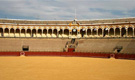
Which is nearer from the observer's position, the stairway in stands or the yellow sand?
the yellow sand

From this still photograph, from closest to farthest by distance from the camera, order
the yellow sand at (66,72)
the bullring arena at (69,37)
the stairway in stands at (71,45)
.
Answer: the yellow sand at (66,72) < the bullring arena at (69,37) < the stairway in stands at (71,45)

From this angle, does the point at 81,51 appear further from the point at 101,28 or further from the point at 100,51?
the point at 101,28

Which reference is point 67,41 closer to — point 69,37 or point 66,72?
point 69,37

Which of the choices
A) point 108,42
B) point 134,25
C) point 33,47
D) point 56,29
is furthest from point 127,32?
point 33,47

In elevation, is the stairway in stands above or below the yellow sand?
below

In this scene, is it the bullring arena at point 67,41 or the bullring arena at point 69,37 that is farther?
the bullring arena at point 69,37

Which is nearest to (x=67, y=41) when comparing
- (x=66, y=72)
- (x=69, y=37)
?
(x=69, y=37)

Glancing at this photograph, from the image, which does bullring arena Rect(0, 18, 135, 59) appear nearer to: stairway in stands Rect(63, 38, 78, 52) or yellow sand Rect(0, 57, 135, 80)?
stairway in stands Rect(63, 38, 78, 52)

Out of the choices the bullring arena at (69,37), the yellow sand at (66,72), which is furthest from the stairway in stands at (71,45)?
the yellow sand at (66,72)

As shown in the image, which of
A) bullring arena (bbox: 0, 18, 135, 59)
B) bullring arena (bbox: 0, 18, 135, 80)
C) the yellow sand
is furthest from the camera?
bullring arena (bbox: 0, 18, 135, 59)

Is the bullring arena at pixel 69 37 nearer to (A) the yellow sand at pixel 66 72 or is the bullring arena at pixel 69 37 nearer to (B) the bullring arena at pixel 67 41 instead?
(B) the bullring arena at pixel 67 41

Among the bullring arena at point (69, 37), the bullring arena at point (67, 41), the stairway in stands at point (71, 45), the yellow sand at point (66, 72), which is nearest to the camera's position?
the yellow sand at point (66, 72)

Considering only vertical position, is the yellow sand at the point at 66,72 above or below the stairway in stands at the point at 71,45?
above

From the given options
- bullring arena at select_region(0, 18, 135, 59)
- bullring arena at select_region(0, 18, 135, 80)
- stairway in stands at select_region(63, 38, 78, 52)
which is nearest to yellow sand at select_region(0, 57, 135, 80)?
bullring arena at select_region(0, 18, 135, 80)
